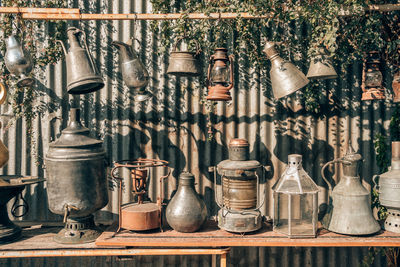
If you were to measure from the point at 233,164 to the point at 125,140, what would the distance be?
1367mm

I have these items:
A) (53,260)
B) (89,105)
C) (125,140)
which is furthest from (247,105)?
(53,260)

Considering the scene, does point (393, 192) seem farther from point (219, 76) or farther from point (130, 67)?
point (130, 67)

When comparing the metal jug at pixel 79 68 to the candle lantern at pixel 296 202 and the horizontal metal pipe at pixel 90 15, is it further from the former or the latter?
the candle lantern at pixel 296 202

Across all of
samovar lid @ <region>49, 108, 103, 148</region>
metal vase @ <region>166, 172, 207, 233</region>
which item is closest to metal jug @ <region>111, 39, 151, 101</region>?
samovar lid @ <region>49, 108, 103, 148</region>

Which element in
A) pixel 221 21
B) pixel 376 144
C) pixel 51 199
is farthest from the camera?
pixel 376 144

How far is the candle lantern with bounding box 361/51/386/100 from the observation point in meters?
3.32

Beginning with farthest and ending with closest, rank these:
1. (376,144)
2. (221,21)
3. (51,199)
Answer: (376,144)
(221,21)
(51,199)

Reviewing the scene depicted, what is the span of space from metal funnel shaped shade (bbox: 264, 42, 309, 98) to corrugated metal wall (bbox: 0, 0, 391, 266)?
647 millimetres

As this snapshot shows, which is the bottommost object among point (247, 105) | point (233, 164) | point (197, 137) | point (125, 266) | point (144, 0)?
point (125, 266)

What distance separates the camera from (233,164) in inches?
127

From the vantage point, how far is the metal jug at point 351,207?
3.10 meters

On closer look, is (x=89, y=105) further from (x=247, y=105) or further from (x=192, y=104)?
(x=247, y=105)

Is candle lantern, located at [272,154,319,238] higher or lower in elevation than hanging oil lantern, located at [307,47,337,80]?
lower

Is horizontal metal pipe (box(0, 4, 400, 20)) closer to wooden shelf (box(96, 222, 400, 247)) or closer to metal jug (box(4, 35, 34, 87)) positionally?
metal jug (box(4, 35, 34, 87))
